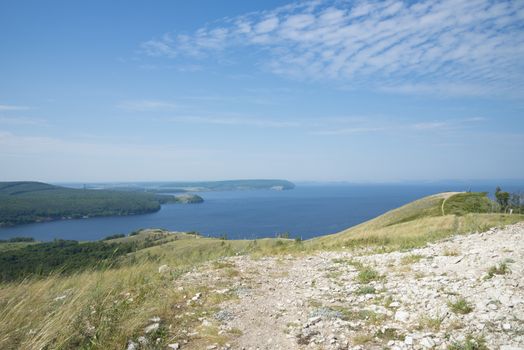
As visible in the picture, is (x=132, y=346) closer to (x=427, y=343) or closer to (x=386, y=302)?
(x=427, y=343)

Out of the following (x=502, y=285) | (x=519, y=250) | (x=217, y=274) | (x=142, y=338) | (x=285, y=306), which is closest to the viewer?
(x=142, y=338)

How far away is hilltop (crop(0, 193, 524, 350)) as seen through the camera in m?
5.81

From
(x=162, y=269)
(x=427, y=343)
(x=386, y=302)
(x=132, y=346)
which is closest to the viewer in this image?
(x=427, y=343)

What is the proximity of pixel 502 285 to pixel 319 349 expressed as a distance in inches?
189

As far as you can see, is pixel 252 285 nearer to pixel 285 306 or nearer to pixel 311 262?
pixel 285 306

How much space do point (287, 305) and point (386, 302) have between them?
2.42 meters

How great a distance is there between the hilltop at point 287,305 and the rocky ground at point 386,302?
3 centimetres

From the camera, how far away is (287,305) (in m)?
8.32

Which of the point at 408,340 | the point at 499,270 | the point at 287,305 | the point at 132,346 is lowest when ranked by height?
the point at 287,305

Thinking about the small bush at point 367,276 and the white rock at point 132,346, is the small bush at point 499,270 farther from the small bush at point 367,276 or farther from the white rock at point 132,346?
the white rock at point 132,346

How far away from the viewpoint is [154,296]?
8516 mm

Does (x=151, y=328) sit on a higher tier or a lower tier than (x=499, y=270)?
lower

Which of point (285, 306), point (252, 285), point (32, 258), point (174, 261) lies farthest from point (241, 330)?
point (32, 258)

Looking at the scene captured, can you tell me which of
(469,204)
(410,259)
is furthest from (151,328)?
(469,204)
